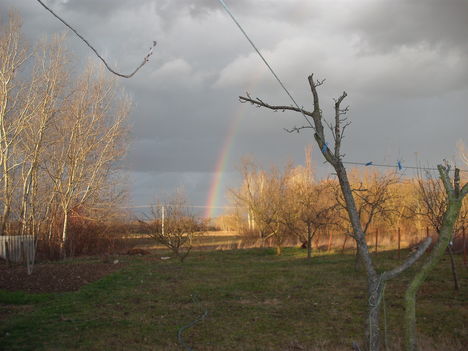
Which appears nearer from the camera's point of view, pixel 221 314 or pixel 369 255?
pixel 369 255

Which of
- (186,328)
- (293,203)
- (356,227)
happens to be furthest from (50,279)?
(293,203)

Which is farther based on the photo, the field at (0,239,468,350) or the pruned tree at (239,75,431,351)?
the field at (0,239,468,350)

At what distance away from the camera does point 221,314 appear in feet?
28.4

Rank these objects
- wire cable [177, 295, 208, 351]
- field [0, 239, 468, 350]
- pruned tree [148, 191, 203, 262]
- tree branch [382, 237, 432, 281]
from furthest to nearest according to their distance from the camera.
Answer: pruned tree [148, 191, 203, 262], field [0, 239, 468, 350], wire cable [177, 295, 208, 351], tree branch [382, 237, 432, 281]

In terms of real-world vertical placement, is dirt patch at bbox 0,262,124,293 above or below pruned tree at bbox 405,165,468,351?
below

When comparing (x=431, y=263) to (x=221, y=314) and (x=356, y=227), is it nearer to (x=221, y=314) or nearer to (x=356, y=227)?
(x=356, y=227)

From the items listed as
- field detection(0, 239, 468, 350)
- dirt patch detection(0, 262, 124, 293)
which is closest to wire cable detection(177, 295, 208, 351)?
field detection(0, 239, 468, 350)

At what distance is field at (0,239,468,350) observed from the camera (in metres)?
6.56

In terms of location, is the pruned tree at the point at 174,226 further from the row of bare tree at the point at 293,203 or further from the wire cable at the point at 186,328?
the wire cable at the point at 186,328

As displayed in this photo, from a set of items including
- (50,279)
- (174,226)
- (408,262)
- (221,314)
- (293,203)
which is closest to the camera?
(408,262)

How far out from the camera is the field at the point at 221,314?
6559 mm

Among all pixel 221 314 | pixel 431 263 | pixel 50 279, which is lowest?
pixel 221 314

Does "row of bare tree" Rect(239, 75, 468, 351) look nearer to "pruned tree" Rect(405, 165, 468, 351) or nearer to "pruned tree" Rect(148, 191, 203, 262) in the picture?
"pruned tree" Rect(405, 165, 468, 351)

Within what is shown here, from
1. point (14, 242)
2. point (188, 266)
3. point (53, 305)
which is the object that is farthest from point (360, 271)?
point (14, 242)
